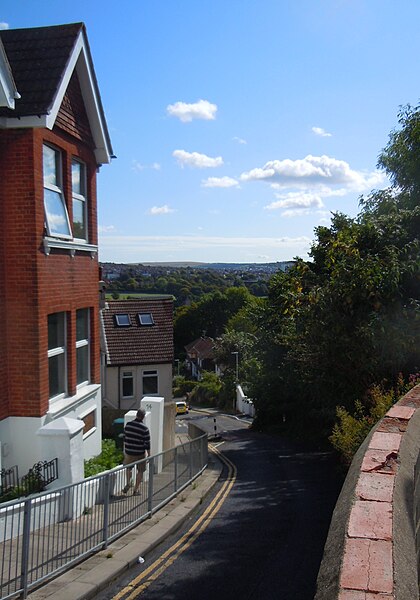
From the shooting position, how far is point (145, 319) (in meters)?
29.1

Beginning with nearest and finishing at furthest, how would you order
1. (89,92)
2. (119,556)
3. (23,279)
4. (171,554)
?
(119,556), (171,554), (23,279), (89,92)

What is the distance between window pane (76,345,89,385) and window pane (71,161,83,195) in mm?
3444

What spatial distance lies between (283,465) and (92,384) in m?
5.63

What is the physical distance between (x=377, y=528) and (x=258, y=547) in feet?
15.8

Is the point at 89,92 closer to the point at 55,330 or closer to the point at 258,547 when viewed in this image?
the point at 55,330

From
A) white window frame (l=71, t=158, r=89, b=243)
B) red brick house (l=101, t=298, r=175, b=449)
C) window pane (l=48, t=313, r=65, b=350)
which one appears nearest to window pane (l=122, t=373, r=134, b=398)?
red brick house (l=101, t=298, r=175, b=449)

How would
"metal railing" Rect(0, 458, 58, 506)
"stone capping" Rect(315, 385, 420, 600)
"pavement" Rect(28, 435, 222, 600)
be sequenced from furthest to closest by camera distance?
1. "metal railing" Rect(0, 458, 58, 506)
2. "pavement" Rect(28, 435, 222, 600)
3. "stone capping" Rect(315, 385, 420, 600)

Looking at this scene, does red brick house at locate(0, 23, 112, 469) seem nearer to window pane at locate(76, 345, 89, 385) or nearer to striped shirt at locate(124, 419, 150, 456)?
window pane at locate(76, 345, 89, 385)

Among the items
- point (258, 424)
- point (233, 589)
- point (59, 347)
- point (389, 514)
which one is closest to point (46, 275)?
point (59, 347)

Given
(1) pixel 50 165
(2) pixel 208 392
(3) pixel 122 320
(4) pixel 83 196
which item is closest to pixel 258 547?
(1) pixel 50 165

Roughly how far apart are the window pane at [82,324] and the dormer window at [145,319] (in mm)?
14776

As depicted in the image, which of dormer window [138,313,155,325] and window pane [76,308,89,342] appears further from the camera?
dormer window [138,313,155,325]

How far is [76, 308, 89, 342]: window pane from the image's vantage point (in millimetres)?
13383

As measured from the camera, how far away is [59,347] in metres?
12.1
